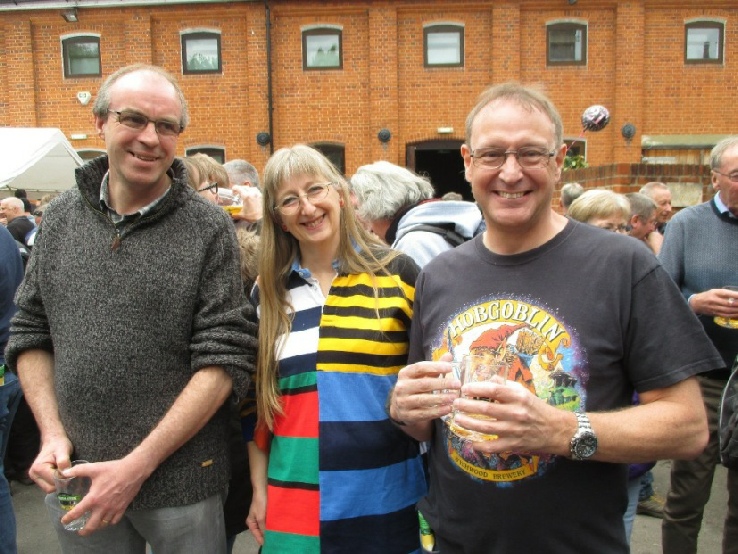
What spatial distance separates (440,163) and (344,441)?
14.7 meters

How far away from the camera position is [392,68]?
14062 mm

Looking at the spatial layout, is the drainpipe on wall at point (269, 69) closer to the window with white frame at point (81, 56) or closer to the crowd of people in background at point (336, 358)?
the window with white frame at point (81, 56)

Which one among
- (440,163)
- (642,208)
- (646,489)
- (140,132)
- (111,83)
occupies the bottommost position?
(646,489)

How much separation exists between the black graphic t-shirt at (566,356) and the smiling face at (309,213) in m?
0.67

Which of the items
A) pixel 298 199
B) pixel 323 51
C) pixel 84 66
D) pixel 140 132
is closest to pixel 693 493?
pixel 298 199

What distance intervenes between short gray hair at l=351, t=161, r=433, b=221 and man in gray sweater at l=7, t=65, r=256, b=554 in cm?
125

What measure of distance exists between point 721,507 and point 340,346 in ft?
12.3

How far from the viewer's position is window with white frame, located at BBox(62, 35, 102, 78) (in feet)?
48.0

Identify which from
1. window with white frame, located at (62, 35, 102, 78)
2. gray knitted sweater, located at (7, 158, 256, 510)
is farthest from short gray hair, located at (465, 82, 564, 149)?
window with white frame, located at (62, 35, 102, 78)

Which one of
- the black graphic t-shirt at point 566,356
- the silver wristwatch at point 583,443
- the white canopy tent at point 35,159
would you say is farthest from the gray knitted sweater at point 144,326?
the white canopy tent at point 35,159

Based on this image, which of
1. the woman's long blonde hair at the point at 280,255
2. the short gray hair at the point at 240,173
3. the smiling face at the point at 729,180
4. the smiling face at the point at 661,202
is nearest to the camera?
the woman's long blonde hair at the point at 280,255

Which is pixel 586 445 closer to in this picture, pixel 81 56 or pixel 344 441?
pixel 344 441

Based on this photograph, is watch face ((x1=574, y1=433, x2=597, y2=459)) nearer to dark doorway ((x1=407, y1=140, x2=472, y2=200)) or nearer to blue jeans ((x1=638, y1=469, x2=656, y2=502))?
blue jeans ((x1=638, y1=469, x2=656, y2=502))

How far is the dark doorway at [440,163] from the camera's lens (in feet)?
48.0
